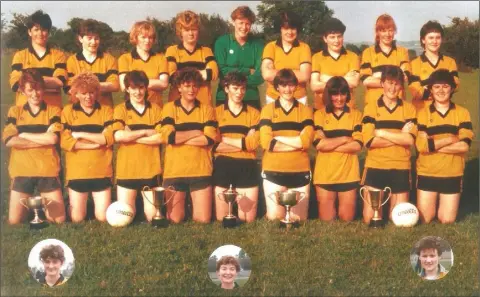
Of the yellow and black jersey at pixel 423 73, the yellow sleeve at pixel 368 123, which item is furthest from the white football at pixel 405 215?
the yellow and black jersey at pixel 423 73

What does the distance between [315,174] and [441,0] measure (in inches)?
71.0

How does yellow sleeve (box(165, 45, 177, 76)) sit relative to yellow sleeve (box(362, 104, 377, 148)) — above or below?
above

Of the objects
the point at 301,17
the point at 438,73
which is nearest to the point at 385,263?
the point at 438,73

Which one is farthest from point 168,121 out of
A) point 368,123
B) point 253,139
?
point 368,123

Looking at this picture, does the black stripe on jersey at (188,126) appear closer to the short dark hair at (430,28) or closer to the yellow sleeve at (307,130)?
the yellow sleeve at (307,130)

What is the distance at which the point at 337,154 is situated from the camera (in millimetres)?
6500

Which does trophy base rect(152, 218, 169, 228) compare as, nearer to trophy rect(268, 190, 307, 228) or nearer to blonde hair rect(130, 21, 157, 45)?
trophy rect(268, 190, 307, 228)

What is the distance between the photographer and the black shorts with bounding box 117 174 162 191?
6484 mm

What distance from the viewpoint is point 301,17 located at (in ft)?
20.5

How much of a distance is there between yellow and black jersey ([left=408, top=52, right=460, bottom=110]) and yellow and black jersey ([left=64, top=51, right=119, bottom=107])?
2.56 meters

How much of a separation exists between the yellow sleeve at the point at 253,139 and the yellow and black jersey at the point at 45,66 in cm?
162

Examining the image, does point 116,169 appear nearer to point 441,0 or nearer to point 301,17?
point 301,17

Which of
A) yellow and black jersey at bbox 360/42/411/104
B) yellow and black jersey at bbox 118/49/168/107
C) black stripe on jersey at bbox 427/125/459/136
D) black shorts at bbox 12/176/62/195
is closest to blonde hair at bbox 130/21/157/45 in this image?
yellow and black jersey at bbox 118/49/168/107

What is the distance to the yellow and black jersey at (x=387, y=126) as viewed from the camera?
6.37 m
